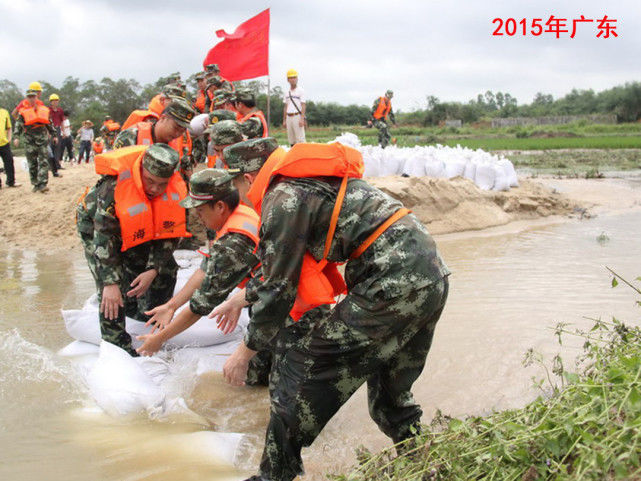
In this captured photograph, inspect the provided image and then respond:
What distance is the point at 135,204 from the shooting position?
355cm

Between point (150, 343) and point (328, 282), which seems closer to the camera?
point (328, 282)

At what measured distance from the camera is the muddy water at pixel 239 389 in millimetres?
2777

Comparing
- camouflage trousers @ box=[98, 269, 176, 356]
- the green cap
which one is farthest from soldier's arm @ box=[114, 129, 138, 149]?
the green cap

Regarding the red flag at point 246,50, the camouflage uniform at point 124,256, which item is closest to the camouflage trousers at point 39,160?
the red flag at point 246,50

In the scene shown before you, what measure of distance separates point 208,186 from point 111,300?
1.12m

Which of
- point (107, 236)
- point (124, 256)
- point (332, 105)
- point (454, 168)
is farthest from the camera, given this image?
point (332, 105)

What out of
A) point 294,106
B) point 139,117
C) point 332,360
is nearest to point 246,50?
point 294,106

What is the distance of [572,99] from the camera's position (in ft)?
180

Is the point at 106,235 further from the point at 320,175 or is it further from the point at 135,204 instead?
the point at 320,175

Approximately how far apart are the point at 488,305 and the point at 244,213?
2432mm

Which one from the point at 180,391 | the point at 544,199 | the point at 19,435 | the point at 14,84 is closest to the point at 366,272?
the point at 180,391

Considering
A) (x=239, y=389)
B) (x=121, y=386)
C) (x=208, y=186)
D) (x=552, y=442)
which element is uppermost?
(x=208, y=186)

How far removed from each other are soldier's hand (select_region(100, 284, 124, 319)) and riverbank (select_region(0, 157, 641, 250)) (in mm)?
4536

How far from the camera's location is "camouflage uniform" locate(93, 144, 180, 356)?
351cm
